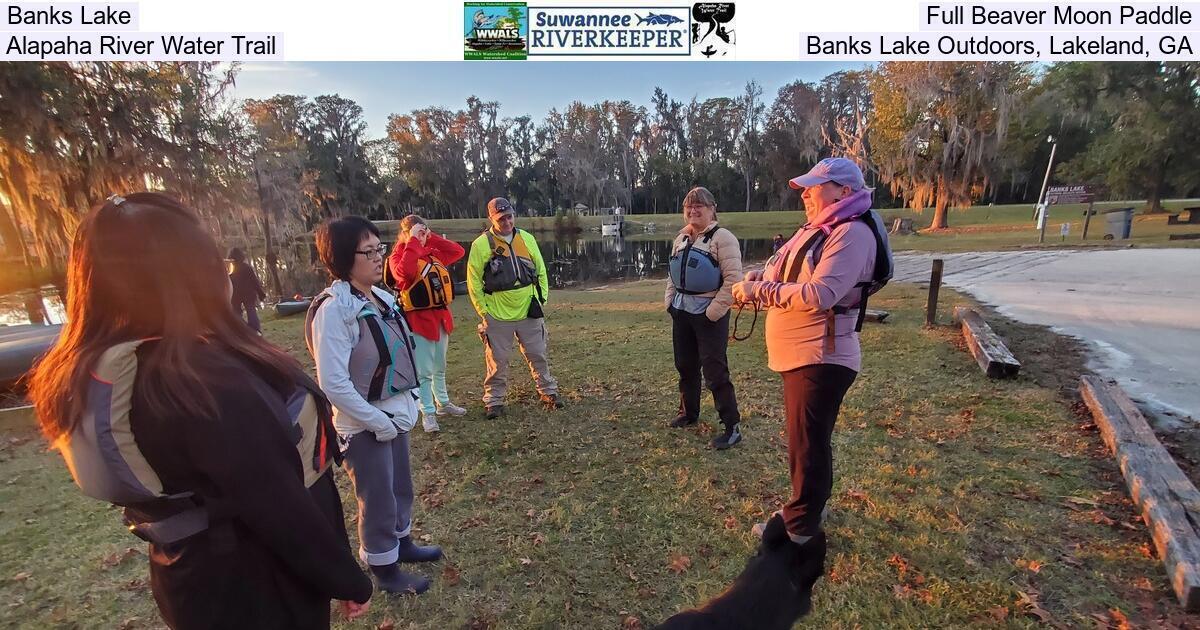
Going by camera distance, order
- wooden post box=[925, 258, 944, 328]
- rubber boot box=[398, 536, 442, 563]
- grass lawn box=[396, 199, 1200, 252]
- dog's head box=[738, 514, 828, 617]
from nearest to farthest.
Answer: dog's head box=[738, 514, 828, 617], rubber boot box=[398, 536, 442, 563], wooden post box=[925, 258, 944, 328], grass lawn box=[396, 199, 1200, 252]

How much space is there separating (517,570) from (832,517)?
6.72 feet

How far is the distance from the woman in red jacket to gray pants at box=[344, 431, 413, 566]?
2029mm

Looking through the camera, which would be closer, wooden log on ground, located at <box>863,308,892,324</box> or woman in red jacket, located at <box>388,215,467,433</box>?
woman in red jacket, located at <box>388,215,467,433</box>

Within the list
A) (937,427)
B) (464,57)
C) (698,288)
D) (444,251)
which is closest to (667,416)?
(698,288)

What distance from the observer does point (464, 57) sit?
473 inches

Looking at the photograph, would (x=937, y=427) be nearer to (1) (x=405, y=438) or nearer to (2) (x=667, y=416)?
(2) (x=667, y=416)

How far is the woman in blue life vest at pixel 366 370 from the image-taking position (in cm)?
254

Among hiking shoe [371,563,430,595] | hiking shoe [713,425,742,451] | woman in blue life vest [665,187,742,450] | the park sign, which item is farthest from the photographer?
the park sign

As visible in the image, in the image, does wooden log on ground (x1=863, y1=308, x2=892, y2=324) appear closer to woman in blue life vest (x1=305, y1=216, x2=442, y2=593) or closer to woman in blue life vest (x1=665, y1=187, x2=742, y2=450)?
woman in blue life vest (x1=665, y1=187, x2=742, y2=450)

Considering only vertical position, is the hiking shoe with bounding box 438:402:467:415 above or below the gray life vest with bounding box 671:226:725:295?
below

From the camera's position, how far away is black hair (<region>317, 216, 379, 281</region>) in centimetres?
270

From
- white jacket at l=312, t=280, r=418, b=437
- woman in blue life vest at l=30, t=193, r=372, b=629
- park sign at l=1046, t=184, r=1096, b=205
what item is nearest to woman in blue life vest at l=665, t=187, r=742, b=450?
white jacket at l=312, t=280, r=418, b=437

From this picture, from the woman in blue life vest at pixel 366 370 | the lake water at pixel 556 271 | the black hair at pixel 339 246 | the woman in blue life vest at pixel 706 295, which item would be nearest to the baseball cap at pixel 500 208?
the woman in blue life vest at pixel 706 295

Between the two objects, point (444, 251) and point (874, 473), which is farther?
point (444, 251)
